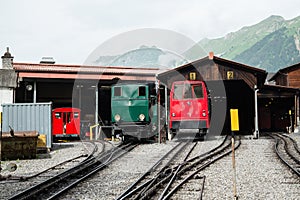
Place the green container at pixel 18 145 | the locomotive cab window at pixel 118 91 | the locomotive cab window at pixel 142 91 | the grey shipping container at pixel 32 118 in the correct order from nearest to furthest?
the green container at pixel 18 145 < the grey shipping container at pixel 32 118 < the locomotive cab window at pixel 142 91 < the locomotive cab window at pixel 118 91

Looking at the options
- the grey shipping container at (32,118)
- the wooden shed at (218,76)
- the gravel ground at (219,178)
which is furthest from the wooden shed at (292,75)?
the grey shipping container at (32,118)

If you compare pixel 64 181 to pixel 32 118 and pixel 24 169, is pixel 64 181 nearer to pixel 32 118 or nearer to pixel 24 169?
pixel 24 169

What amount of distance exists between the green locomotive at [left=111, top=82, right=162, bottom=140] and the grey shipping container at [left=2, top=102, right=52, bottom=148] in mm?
3342

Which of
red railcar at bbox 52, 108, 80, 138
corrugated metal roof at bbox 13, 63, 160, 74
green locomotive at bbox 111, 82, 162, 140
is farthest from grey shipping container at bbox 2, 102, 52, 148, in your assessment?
red railcar at bbox 52, 108, 80, 138

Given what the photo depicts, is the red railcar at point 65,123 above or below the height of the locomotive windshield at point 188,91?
below

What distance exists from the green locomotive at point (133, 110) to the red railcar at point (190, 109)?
3.81 ft

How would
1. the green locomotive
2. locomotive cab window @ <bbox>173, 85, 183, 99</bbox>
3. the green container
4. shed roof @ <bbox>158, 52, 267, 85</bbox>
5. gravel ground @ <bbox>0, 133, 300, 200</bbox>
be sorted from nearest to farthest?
1. gravel ground @ <bbox>0, 133, 300, 200</bbox>
2. the green container
3. the green locomotive
4. locomotive cab window @ <bbox>173, 85, 183, 99</bbox>
5. shed roof @ <bbox>158, 52, 267, 85</bbox>

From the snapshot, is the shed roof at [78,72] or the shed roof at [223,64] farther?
the shed roof at [78,72]

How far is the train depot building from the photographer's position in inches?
973

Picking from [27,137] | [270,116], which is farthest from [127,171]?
[270,116]

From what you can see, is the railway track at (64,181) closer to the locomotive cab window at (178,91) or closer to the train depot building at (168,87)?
the locomotive cab window at (178,91)

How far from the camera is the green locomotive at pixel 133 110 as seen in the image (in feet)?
64.7

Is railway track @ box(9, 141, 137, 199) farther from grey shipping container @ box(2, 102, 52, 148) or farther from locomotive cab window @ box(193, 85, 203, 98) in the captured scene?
locomotive cab window @ box(193, 85, 203, 98)

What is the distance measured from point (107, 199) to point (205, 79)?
17888mm
